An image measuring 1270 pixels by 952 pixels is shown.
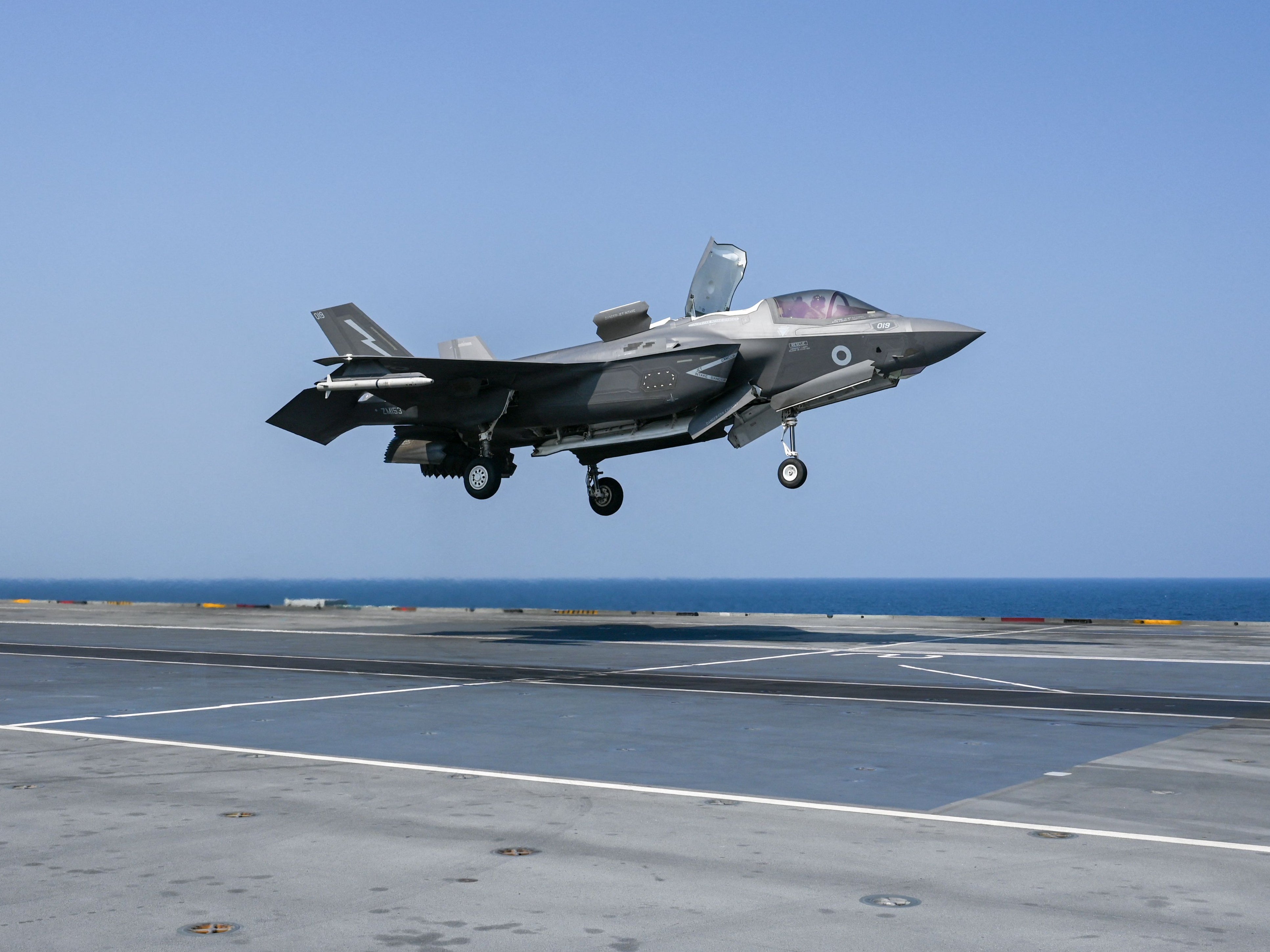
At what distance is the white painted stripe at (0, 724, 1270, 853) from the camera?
6.79 m

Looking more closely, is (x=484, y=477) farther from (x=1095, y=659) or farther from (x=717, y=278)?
(x=1095, y=659)

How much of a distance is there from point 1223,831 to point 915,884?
2480mm

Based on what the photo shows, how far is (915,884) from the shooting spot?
5.82 m

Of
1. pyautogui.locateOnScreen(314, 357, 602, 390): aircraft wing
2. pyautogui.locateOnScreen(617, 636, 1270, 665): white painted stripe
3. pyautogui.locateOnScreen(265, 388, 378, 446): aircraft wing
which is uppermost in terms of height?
pyautogui.locateOnScreen(314, 357, 602, 390): aircraft wing

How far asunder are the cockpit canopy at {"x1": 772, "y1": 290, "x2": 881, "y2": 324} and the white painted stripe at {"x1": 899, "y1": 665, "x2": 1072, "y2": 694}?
888cm

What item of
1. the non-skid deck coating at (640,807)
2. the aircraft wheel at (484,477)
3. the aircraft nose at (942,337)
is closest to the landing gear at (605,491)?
the aircraft wheel at (484,477)

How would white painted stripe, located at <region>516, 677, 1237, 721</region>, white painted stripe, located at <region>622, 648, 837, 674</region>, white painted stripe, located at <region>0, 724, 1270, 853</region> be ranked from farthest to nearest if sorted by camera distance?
white painted stripe, located at <region>622, 648, 837, 674</region> < white painted stripe, located at <region>516, 677, 1237, 721</region> < white painted stripe, located at <region>0, 724, 1270, 853</region>

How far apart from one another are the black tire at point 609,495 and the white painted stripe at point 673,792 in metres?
19.2

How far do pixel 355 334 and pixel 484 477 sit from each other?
18.4 feet

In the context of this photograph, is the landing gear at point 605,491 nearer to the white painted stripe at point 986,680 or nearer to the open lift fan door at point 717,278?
the open lift fan door at point 717,278

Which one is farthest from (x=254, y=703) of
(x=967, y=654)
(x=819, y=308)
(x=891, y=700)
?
(x=819, y=308)

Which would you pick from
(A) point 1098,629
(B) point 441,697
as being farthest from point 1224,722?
(A) point 1098,629

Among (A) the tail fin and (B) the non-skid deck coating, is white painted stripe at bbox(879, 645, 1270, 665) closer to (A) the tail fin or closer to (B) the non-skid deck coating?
(B) the non-skid deck coating

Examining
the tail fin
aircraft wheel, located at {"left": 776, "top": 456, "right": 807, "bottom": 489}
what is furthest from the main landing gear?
the tail fin
